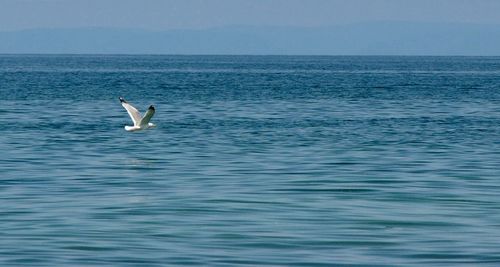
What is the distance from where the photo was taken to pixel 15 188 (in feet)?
84.5

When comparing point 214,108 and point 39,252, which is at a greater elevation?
point 39,252

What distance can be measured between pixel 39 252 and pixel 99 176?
10333 mm

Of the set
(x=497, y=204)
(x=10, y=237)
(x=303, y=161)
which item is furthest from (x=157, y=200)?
(x=303, y=161)

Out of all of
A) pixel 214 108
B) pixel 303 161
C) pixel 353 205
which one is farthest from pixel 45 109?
pixel 353 205

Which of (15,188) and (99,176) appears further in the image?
(99,176)

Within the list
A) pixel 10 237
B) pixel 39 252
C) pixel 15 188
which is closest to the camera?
pixel 39 252

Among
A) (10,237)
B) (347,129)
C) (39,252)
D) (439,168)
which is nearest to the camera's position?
(39,252)

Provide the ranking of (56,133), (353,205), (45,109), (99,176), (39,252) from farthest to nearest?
1. (45,109)
2. (56,133)
3. (99,176)
4. (353,205)
5. (39,252)

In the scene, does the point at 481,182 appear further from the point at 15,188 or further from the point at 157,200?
the point at 15,188

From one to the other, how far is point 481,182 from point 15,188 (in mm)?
10235

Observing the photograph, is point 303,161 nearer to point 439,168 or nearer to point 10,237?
point 439,168

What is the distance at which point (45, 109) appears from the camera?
6169 cm

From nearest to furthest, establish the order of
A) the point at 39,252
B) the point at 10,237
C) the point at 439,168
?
the point at 39,252
the point at 10,237
the point at 439,168

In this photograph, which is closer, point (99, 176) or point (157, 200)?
point (157, 200)
